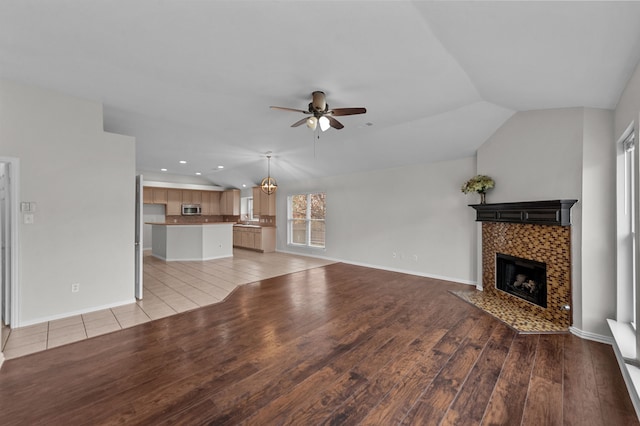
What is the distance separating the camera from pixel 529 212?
354 cm

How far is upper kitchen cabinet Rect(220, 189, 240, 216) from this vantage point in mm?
10492

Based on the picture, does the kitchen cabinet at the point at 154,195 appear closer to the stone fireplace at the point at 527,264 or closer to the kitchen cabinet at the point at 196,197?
the kitchen cabinet at the point at 196,197

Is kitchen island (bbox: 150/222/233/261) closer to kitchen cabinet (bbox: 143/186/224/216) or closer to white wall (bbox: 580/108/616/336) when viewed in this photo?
kitchen cabinet (bbox: 143/186/224/216)

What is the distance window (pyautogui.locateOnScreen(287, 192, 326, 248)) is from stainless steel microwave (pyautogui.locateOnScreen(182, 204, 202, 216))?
388 centimetres

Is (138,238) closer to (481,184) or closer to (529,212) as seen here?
(481,184)

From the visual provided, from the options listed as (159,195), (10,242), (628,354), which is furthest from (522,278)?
(159,195)

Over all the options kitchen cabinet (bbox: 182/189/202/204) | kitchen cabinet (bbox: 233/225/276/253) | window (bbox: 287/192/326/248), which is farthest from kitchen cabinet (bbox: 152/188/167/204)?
window (bbox: 287/192/326/248)

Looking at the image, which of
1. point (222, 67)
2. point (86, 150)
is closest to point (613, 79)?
point (222, 67)

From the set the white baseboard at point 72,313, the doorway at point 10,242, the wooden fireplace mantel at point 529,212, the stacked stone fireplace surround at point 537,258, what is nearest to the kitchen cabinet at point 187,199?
the doorway at point 10,242

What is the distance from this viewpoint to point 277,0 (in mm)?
1841

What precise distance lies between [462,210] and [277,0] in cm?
461

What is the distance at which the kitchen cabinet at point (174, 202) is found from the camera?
9531 millimetres

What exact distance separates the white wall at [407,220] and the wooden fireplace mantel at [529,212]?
Answer: 64cm

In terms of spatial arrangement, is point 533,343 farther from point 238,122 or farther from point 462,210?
point 238,122
